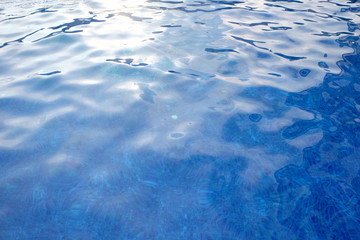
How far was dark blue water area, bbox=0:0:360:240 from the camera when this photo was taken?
1.69m

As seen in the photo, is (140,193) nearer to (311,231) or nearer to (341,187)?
(311,231)

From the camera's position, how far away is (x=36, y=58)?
3541 millimetres

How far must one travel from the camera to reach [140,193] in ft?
6.08

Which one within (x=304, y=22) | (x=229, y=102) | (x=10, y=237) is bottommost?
(x=10, y=237)

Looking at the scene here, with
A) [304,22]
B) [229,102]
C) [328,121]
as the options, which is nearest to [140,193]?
[229,102]

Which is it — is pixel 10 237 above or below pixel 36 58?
below

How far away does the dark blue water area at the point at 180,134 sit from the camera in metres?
1.69

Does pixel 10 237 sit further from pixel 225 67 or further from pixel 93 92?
pixel 225 67

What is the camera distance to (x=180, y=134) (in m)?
2.32

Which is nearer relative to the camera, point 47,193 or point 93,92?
point 47,193

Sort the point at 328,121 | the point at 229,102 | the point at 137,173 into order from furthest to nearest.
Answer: the point at 229,102
the point at 328,121
the point at 137,173

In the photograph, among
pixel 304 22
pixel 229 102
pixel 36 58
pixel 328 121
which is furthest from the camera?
pixel 304 22

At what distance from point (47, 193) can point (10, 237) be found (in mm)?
339

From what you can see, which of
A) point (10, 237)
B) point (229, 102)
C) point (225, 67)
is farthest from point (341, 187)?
point (10, 237)
